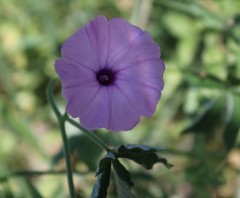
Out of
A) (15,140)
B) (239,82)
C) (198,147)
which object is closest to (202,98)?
(198,147)

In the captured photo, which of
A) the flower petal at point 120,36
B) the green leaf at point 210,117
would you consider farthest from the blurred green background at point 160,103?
the flower petal at point 120,36

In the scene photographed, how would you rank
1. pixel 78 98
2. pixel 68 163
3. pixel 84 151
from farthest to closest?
pixel 84 151 < pixel 68 163 < pixel 78 98

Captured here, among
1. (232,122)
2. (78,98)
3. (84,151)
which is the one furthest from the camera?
(84,151)

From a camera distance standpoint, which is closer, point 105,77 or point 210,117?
point 105,77

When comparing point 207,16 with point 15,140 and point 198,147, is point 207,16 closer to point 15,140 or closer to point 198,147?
point 198,147

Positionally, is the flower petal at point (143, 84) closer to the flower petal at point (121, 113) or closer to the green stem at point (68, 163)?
the flower petal at point (121, 113)

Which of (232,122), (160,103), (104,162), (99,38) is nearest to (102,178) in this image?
(104,162)

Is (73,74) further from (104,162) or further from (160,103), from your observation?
(160,103)
